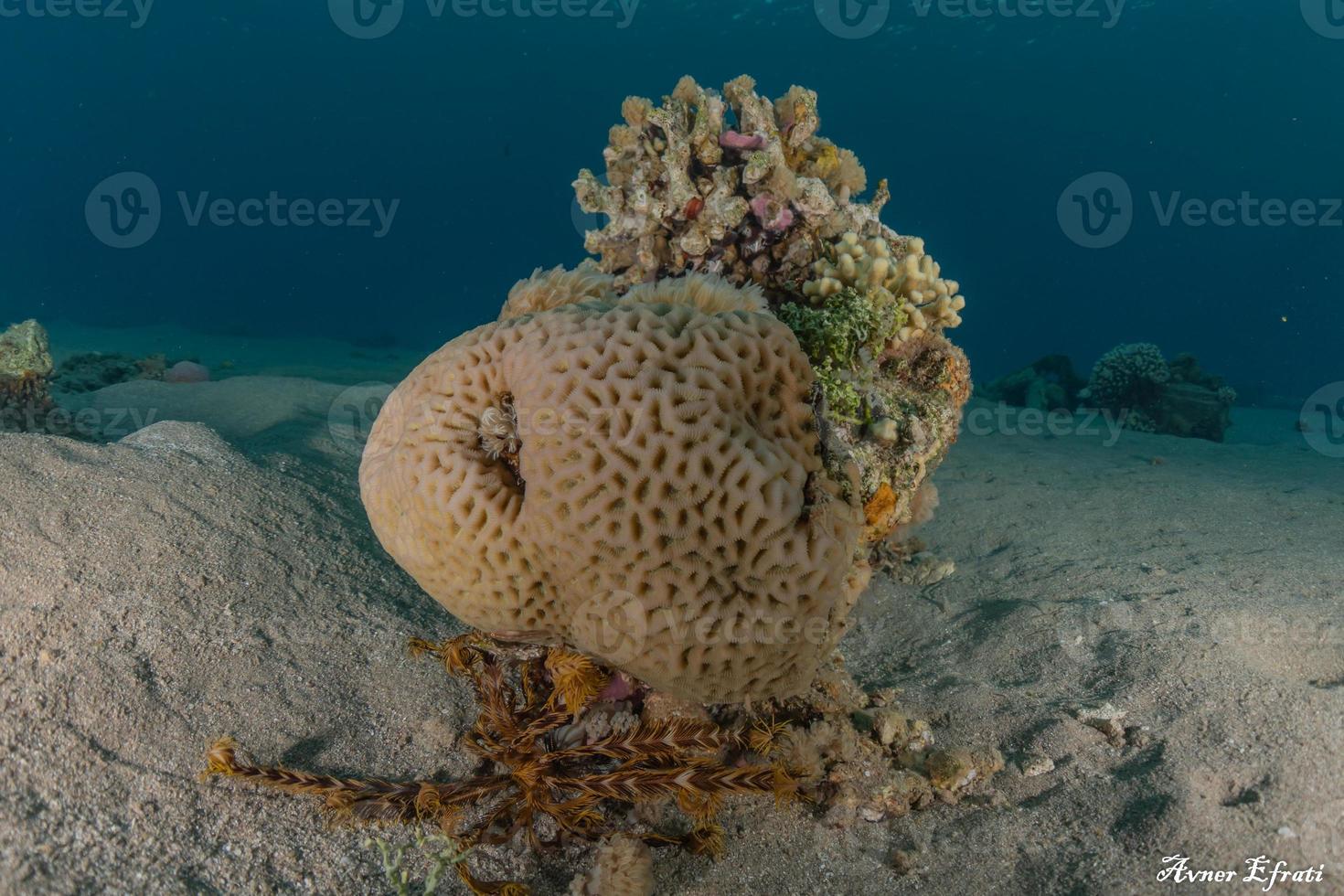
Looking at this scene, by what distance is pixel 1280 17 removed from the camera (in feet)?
176

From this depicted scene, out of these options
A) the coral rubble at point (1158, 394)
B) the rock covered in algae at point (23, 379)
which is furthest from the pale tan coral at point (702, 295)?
the coral rubble at point (1158, 394)

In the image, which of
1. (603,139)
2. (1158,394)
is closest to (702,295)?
(1158,394)

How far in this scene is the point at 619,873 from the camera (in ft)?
8.60

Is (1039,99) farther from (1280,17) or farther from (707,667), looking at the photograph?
(707,667)

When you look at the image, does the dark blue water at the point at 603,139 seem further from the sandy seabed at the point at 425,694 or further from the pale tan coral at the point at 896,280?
the pale tan coral at the point at 896,280

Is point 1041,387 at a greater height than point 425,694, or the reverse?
point 1041,387

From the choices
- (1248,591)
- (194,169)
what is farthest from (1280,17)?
(194,169)

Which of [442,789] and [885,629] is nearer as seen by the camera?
[442,789]

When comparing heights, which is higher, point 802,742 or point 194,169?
point 194,169

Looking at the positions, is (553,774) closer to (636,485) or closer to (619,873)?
(619,873)

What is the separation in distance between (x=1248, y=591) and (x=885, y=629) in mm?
2280

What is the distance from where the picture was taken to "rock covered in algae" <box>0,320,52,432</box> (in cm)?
711

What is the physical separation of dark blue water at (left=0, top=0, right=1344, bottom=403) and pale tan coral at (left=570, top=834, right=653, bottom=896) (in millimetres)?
36133

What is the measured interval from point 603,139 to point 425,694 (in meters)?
120
